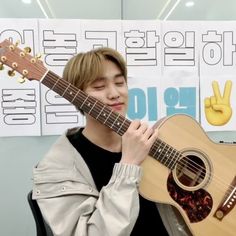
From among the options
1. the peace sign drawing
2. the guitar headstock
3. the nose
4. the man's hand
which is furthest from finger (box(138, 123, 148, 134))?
the peace sign drawing

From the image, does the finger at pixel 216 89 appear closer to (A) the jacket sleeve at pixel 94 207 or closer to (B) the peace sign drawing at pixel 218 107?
(B) the peace sign drawing at pixel 218 107

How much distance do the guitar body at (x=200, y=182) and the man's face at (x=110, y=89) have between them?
0.12 meters

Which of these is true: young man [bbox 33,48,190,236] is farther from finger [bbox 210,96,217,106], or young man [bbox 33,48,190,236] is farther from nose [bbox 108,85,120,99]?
finger [bbox 210,96,217,106]

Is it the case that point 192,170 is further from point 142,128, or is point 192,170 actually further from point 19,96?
point 19,96

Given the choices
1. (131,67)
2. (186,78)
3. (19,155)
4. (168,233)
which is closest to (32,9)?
(131,67)

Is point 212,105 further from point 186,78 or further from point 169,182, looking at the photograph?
point 169,182

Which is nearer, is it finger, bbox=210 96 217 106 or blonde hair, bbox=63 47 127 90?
blonde hair, bbox=63 47 127 90

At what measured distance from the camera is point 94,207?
804mm

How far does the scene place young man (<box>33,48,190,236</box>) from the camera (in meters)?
0.77

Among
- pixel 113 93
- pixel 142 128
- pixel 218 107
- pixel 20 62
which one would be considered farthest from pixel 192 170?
pixel 218 107

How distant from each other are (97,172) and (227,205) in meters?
0.36

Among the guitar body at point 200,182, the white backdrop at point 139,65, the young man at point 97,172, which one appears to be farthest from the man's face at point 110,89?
the white backdrop at point 139,65

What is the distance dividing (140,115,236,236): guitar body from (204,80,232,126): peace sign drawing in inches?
22.6

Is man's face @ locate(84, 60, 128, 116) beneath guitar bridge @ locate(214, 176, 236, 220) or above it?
above
